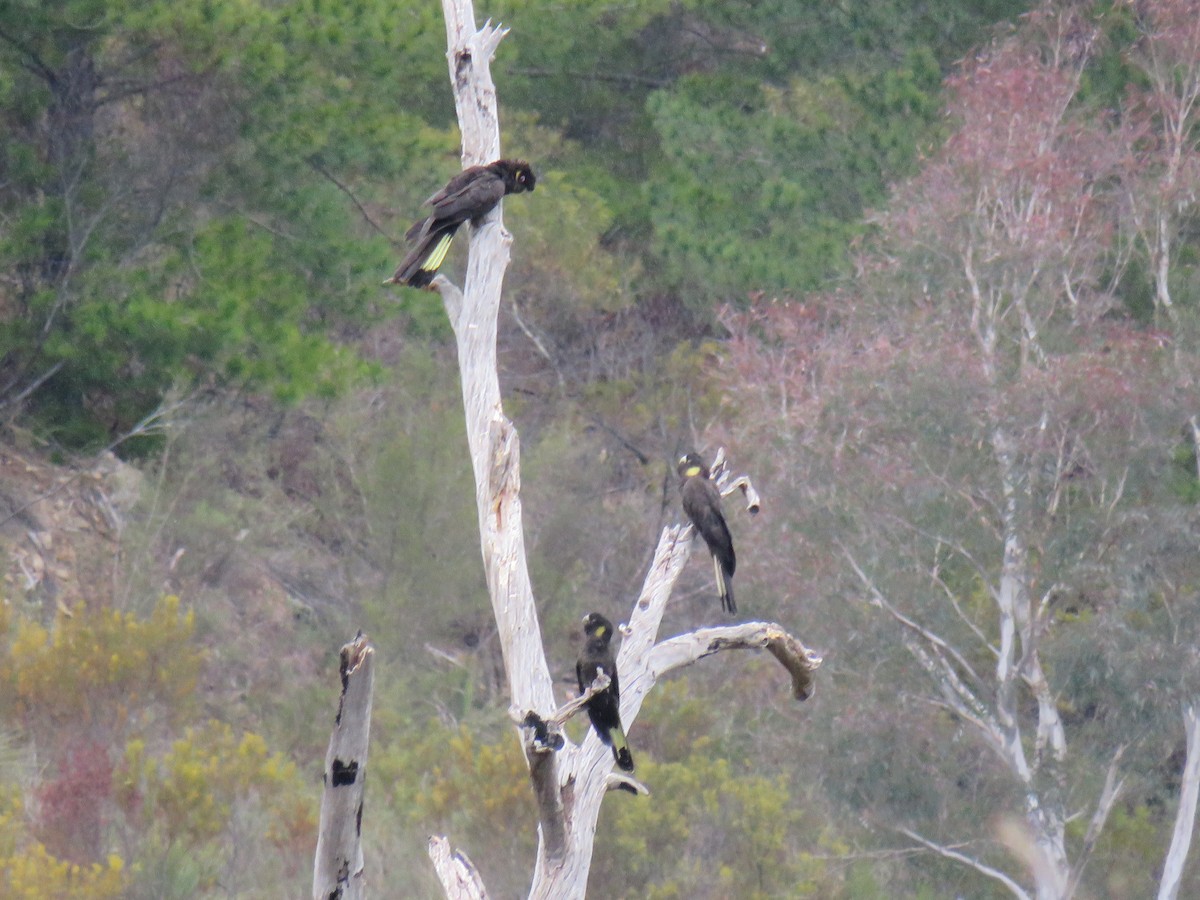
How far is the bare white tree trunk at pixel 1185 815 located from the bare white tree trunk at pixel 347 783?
23.7ft

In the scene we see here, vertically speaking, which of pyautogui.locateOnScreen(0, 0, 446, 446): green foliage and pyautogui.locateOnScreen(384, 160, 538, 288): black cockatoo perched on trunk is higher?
pyautogui.locateOnScreen(384, 160, 538, 288): black cockatoo perched on trunk

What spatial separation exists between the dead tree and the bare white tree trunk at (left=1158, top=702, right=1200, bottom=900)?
6.00 metres

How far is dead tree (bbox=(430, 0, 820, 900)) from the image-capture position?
12.6 feet

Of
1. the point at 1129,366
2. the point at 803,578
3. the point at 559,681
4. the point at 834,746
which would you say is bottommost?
the point at 559,681

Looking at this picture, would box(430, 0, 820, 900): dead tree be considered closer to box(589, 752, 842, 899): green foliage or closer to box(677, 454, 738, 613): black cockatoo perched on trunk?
box(677, 454, 738, 613): black cockatoo perched on trunk

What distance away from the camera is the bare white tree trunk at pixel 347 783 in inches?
134

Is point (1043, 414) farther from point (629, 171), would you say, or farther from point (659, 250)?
point (629, 171)

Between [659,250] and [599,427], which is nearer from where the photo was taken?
[659,250]

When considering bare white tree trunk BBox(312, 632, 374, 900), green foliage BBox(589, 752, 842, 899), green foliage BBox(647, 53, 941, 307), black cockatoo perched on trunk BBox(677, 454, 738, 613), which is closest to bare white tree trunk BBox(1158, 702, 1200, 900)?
green foliage BBox(589, 752, 842, 899)

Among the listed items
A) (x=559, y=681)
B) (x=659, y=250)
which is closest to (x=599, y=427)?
(x=659, y=250)

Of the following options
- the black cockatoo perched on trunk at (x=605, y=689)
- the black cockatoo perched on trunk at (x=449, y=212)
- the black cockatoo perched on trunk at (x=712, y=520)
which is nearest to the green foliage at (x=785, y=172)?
the black cockatoo perched on trunk at (x=712, y=520)

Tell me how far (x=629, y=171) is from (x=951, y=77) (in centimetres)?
377

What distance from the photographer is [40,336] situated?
34.9 feet

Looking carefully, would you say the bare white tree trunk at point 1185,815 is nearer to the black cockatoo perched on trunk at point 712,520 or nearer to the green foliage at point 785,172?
the green foliage at point 785,172
